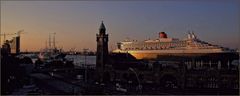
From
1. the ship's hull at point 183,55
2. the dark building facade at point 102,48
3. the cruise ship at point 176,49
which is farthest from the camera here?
the cruise ship at point 176,49

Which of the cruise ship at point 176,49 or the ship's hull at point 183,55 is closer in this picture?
the ship's hull at point 183,55

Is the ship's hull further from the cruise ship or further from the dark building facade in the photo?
the dark building facade

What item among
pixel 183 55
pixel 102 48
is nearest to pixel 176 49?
pixel 183 55

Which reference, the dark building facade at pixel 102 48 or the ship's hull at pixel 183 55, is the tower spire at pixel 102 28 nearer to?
the dark building facade at pixel 102 48

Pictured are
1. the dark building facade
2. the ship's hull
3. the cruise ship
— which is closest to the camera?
the dark building facade

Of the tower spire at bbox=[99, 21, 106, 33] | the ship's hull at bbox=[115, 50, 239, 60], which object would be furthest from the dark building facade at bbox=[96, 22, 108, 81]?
the ship's hull at bbox=[115, 50, 239, 60]

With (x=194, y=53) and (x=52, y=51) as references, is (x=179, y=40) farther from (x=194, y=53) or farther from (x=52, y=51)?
(x=52, y=51)

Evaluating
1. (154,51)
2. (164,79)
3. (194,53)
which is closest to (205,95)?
(164,79)

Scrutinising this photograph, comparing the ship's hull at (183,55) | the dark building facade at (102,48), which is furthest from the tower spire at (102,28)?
the ship's hull at (183,55)

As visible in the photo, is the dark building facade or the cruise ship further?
→ the cruise ship
